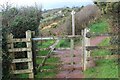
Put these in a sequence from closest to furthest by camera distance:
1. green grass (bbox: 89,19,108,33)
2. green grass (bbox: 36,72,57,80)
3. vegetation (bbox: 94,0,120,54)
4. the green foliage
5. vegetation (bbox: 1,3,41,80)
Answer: vegetation (bbox: 1,3,41,80)
vegetation (bbox: 94,0,120,54)
the green foliage
green grass (bbox: 36,72,57,80)
green grass (bbox: 89,19,108,33)

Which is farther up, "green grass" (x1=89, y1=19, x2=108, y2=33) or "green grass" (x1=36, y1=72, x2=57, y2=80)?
"green grass" (x1=89, y1=19, x2=108, y2=33)

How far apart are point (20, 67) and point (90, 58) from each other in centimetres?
260

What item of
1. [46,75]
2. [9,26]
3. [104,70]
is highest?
[9,26]

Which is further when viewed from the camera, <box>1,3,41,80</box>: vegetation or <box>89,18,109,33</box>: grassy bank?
<box>89,18,109,33</box>: grassy bank

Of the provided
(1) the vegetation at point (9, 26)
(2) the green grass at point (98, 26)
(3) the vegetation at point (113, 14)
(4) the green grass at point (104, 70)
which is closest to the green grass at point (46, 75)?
(4) the green grass at point (104, 70)

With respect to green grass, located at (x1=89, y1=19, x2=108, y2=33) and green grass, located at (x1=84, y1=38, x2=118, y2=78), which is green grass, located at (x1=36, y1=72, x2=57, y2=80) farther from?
green grass, located at (x1=89, y1=19, x2=108, y2=33)

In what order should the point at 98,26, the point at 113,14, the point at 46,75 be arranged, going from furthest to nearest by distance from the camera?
the point at 98,26 < the point at 46,75 < the point at 113,14

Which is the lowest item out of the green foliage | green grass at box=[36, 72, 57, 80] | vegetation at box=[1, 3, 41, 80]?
green grass at box=[36, 72, 57, 80]

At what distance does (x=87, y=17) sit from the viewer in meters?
22.8

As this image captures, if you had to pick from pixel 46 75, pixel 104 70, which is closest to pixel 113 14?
pixel 104 70

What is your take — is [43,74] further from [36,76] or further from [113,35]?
[113,35]

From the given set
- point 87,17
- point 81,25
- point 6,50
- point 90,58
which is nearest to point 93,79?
point 90,58

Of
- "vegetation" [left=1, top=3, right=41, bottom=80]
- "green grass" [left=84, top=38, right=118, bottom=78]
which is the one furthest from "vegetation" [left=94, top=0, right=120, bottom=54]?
"vegetation" [left=1, top=3, right=41, bottom=80]

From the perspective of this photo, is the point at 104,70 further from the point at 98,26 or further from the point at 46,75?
the point at 98,26
